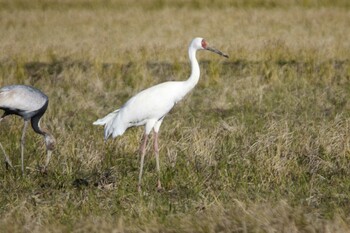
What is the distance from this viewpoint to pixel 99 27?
82.6 ft

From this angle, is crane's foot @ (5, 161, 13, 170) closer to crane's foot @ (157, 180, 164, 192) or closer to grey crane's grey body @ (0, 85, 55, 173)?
grey crane's grey body @ (0, 85, 55, 173)

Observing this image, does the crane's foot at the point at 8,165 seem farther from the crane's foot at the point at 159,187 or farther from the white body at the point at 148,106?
the crane's foot at the point at 159,187

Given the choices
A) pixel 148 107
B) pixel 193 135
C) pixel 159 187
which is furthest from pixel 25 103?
pixel 159 187

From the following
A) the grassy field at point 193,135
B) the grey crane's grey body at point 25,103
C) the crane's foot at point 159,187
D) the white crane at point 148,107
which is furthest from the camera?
the grey crane's grey body at point 25,103

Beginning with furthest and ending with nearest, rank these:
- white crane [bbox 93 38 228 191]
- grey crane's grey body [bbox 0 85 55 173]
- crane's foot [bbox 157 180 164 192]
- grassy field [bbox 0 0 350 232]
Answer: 1. grey crane's grey body [bbox 0 85 55 173]
2. white crane [bbox 93 38 228 191]
3. crane's foot [bbox 157 180 164 192]
4. grassy field [bbox 0 0 350 232]

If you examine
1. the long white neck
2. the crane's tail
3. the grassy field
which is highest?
the long white neck

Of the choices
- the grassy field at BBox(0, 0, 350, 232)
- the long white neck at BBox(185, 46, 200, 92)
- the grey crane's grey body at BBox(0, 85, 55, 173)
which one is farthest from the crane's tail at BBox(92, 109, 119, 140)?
the long white neck at BBox(185, 46, 200, 92)

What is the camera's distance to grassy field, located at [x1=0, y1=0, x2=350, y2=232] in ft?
20.1

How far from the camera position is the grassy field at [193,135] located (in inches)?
241

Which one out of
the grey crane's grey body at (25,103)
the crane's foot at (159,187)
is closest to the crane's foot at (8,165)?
the grey crane's grey body at (25,103)

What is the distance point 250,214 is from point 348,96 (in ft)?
24.8

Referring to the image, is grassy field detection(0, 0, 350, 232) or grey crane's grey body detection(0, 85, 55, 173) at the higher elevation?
grey crane's grey body detection(0, 85, 55, 173)

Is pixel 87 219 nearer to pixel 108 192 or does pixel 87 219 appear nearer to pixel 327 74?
pixel 108 192

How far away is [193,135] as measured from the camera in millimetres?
9242
